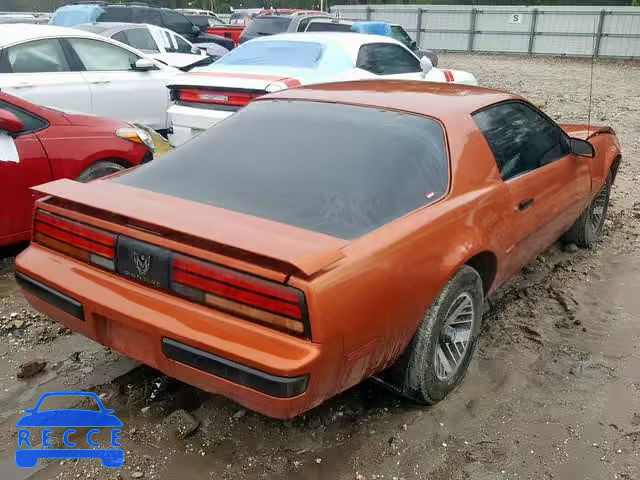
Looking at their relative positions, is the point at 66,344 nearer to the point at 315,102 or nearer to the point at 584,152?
the point at 315,102

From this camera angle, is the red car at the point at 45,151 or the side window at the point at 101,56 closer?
the red car at the point at 45,151

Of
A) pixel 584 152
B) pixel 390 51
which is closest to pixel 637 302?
pixel 584 152

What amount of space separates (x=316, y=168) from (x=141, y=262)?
92 cm

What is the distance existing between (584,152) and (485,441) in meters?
2.28

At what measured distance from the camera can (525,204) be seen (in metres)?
3.44

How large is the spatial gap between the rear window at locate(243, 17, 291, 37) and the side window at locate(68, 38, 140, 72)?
7.32 meters

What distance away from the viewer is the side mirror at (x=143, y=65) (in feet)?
24.0

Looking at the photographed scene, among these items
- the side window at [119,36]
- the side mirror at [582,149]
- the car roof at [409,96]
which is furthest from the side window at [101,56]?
the side mirror at [582,149]

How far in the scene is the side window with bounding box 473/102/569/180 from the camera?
11.1ft

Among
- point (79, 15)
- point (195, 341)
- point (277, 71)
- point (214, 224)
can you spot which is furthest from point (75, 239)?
point (79, 15)

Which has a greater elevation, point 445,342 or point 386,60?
point 386,60

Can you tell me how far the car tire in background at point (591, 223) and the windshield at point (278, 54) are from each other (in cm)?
354

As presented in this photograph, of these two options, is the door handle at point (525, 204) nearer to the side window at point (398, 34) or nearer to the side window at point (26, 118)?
the side window at point (26, 118)

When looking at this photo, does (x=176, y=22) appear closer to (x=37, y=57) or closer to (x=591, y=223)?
(x=37, y=57)
